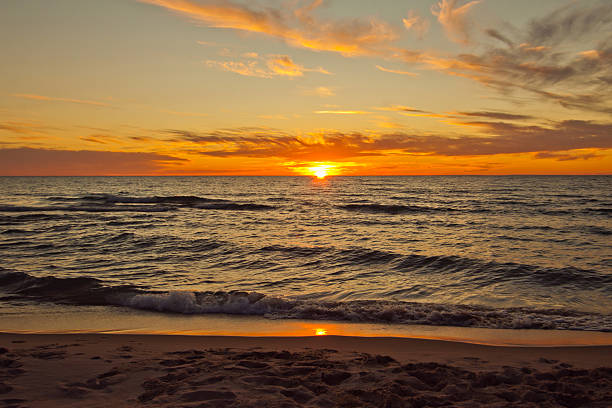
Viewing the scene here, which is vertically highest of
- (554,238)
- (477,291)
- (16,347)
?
(554,238)

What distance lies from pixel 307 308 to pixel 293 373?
3.78m

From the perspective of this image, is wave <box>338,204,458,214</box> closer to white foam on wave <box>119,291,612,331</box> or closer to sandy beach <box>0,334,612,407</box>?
white foam on wave <box>119,291,612,331</box>

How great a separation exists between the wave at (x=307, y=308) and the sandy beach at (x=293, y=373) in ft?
4.97

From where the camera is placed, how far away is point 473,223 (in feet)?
89.7

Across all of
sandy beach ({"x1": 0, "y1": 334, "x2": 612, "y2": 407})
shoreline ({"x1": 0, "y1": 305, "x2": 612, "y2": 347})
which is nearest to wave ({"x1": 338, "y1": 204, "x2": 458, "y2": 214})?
shoreline ({"x1": 0, "y1": 305, "x2": 612, "y2": 347})

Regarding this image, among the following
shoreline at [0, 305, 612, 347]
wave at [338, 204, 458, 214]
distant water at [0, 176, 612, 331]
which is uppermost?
wave at [338, 204, 458, 214]

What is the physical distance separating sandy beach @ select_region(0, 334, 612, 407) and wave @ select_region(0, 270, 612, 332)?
1.52 meters

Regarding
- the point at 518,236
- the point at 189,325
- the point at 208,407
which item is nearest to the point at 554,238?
the point at 518,236

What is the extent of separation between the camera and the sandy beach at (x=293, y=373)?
457cm

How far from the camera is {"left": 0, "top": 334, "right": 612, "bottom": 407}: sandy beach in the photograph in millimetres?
4574

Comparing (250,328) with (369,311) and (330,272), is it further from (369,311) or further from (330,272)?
(330,272)

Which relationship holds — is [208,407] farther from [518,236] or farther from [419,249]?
[518,236]

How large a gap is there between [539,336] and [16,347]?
30.6 ft

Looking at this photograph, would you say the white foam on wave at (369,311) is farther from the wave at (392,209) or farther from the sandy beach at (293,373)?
the wave at (392,209)
